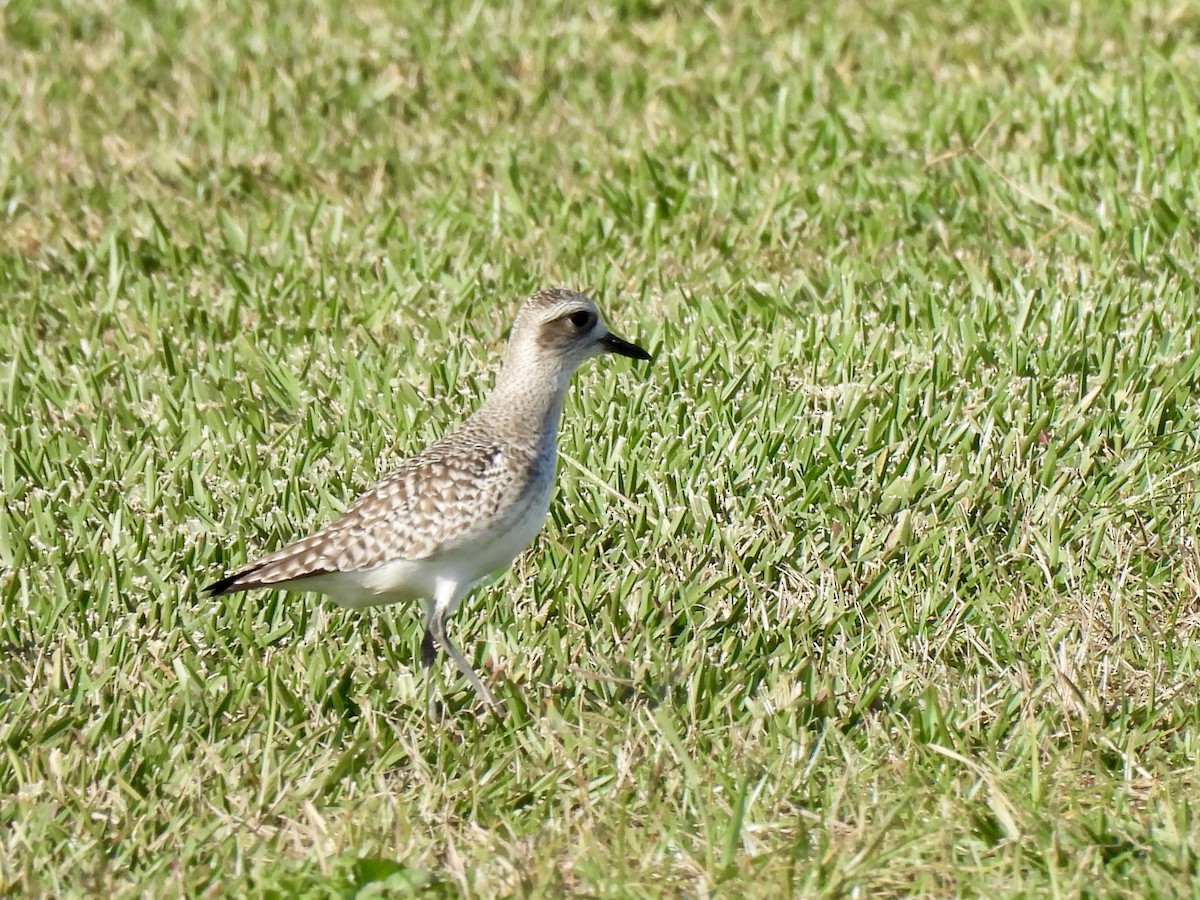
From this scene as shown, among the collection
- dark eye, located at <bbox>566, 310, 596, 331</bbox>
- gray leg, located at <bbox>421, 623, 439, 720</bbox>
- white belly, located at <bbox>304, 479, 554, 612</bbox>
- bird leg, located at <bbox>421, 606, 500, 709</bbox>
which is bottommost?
gray leg, located at <bbox>421, 623, 439, 720</bbox>

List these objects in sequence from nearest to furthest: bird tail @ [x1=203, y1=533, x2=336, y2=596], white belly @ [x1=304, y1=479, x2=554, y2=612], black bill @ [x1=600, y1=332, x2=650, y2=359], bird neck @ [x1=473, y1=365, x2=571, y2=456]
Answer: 1. bird tail @ [x1=203, y1=533, x2=336, y2=596]
2. white belly @ [x1=304, y1=479, x2=554, y2=612]
3. bird neck @ [x1=473, y1=365, x2=571, y2=456]
4. black bill @ [x1=600, y1=332, x2=650, y2=359]

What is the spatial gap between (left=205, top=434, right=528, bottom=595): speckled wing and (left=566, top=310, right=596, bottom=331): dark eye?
567mm

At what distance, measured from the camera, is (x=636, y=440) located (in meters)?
6.56

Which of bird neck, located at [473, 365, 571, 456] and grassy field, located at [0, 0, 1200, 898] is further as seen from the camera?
bird neck, located at [473, 365, 571, 456]

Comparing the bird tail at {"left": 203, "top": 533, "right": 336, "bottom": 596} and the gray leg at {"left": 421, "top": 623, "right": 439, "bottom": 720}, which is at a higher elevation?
the bird tail at {"left": 203, "top": 533, "right": 336, "bottom": 596}

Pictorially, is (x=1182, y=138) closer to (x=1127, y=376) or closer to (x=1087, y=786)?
(x=1127, y=376)

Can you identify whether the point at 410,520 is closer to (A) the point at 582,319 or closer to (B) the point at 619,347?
(A) the point at 582,319

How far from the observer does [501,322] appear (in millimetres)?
7660

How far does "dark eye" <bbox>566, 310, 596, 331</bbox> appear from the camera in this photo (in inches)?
229

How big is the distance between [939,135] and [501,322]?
8.61ft

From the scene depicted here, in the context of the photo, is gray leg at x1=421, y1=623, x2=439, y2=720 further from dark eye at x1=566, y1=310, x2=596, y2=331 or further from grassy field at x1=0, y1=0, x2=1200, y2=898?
dark eye at x1=566, y1=310, x2=596, y2=331

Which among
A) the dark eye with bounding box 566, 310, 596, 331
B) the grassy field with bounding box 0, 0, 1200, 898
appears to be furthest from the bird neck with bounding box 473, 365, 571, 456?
the grassy field with bounding box 0, 0, 1200, 898

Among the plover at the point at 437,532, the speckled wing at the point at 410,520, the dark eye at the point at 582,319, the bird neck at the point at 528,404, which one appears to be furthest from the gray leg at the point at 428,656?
the dark eye at the point at 582,319

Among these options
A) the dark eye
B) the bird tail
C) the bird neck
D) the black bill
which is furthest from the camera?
the black bill
